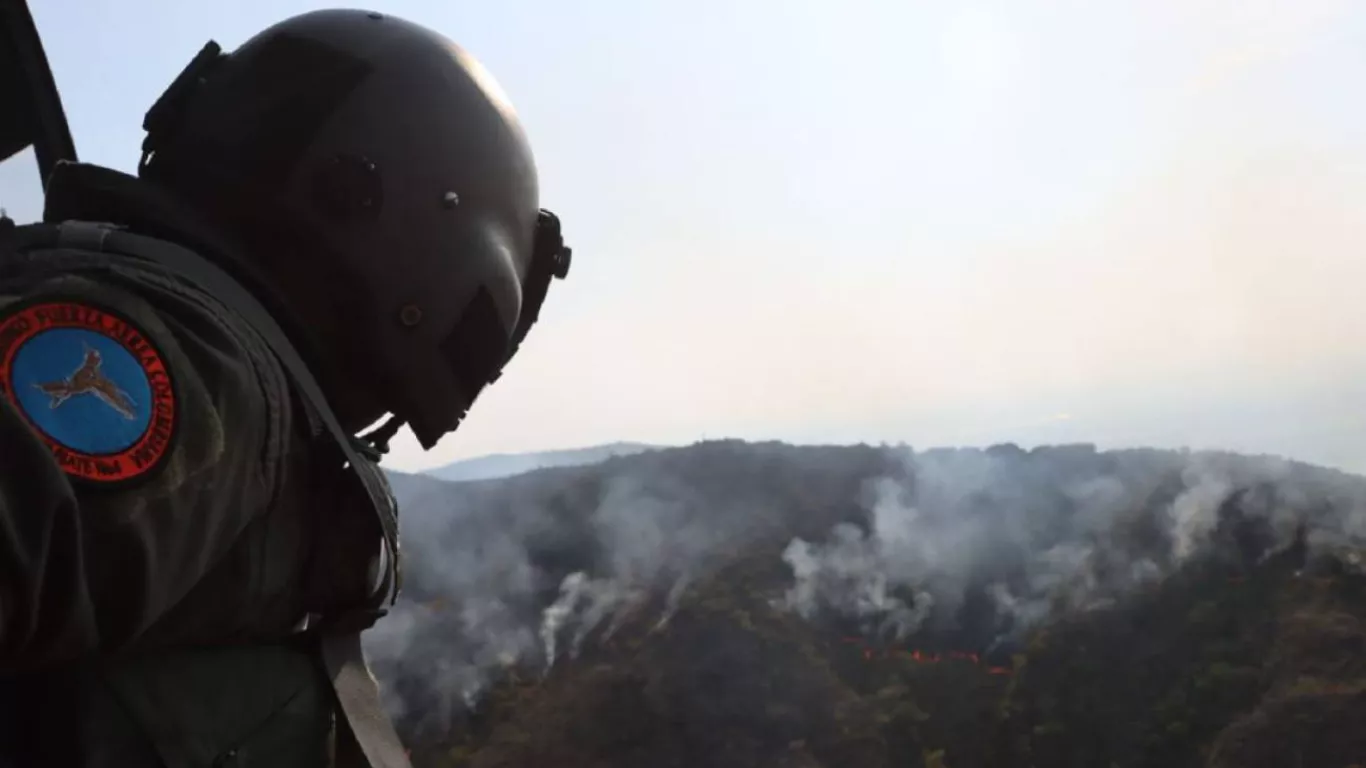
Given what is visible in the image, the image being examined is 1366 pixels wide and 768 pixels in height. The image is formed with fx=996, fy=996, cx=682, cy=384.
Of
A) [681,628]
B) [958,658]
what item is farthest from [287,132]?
[958,658]

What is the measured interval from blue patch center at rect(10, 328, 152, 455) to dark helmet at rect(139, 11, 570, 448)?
0.48 meters

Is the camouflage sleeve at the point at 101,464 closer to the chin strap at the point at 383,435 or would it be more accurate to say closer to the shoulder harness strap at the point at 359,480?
the shoulder harness strap at the point at 359,480

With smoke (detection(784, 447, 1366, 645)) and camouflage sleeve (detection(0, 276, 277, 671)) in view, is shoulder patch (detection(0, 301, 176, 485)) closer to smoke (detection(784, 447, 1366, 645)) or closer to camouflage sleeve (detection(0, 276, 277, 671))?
camouflage sleeve (detection(0, 276, 277, 671))

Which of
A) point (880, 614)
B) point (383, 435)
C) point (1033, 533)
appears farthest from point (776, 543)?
point (383, 435)

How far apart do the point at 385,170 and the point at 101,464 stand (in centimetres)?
69

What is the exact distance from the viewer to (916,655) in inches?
728

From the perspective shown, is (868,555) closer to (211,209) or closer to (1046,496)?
(1046,496)

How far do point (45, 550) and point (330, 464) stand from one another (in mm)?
435

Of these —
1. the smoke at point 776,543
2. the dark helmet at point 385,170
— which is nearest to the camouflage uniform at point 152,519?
the dark helmet at point 385,170

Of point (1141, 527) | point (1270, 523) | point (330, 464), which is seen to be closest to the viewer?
point (330, 464)

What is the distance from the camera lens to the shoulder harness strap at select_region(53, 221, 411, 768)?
0.88 meters

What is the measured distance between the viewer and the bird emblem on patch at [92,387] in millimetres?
673

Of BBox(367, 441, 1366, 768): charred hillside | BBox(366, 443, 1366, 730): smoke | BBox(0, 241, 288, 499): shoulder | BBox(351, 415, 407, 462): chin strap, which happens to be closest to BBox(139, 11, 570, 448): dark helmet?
BBox(351, 415, 407, 462): chin strap

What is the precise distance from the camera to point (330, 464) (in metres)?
1.03
